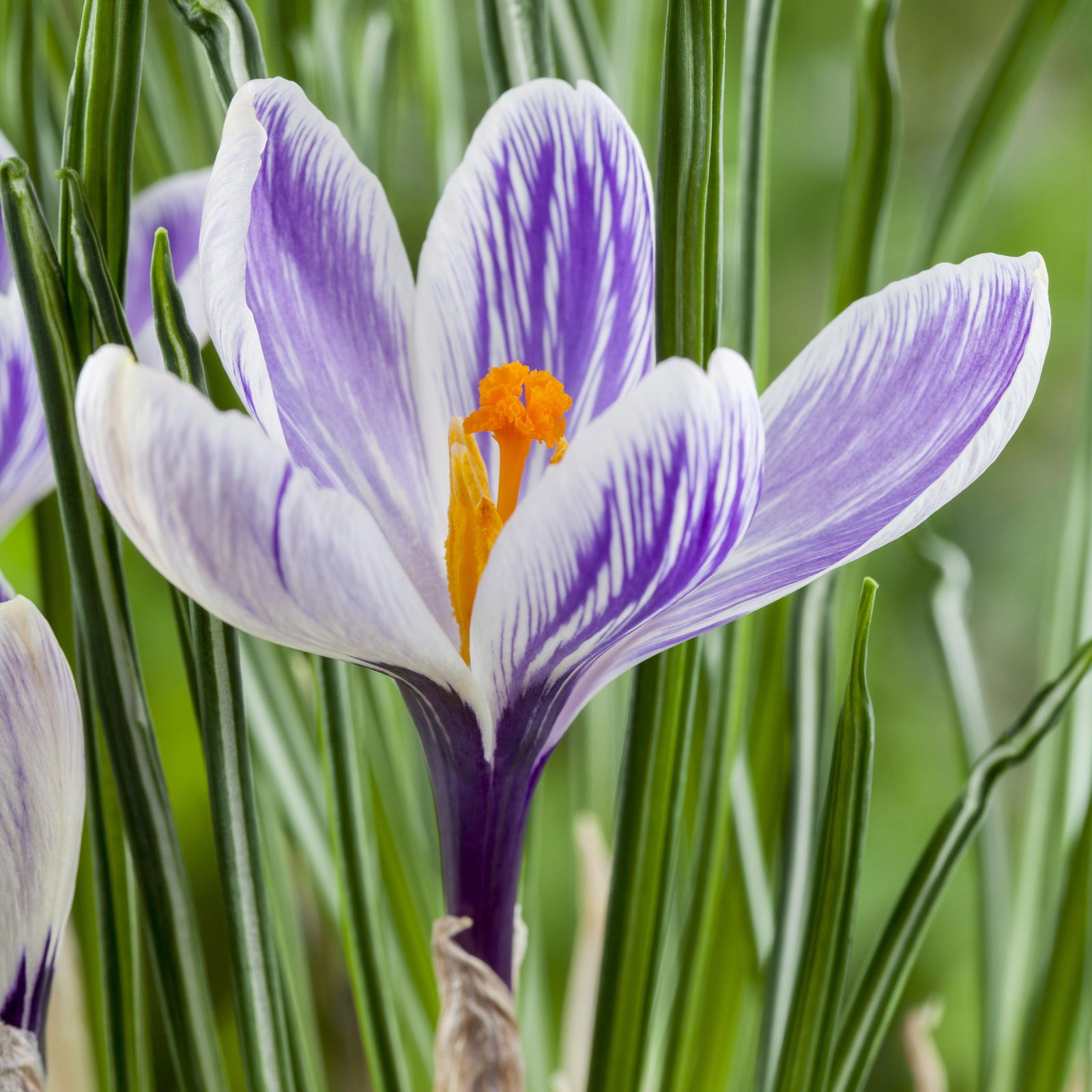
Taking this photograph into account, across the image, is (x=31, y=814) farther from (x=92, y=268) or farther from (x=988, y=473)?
(x=988, y=473)

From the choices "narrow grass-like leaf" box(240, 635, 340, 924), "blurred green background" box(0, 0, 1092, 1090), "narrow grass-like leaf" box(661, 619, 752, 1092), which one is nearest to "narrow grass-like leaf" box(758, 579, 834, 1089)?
"narrow grass-like leaf" box(661, 619, 752, 1092)

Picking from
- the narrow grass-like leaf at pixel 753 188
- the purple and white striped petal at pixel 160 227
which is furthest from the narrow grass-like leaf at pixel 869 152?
the purple and white striped petal at pixel 160 227

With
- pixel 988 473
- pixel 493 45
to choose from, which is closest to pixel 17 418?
pixel 493 45

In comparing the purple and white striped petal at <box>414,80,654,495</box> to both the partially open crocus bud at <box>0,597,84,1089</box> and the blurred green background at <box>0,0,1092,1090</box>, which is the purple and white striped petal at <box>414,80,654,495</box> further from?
the blurred green background at <box>0,0,1092,1090</box>

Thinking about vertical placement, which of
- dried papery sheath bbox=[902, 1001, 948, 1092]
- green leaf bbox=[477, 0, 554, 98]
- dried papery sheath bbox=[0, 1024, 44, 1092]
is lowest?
dried papery sheath bbox=[902, 1001, 948, 1092]

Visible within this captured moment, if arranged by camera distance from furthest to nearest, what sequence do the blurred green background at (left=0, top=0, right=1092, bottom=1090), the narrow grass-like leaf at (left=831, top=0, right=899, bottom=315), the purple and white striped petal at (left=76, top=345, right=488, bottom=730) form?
the blurred green background at (left=0, top=0, right=1092, bottom=1090)
the narrow grass-like leaf at (left=831, top=0, right=899, bottom=315)
the purple and white striped petal at (left=76, top=345, right=488, bottom=730)
